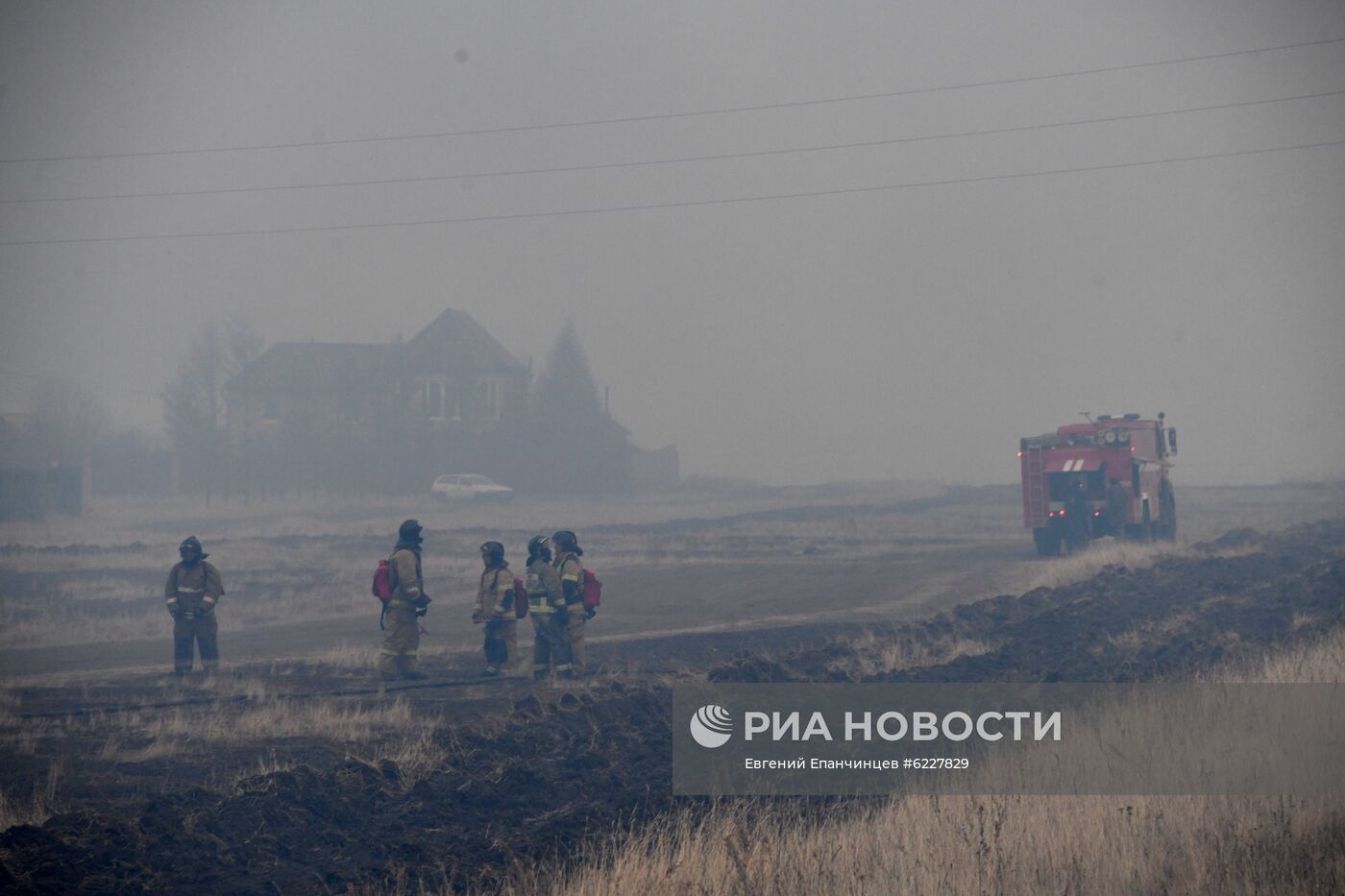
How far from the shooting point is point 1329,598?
56.3 feet

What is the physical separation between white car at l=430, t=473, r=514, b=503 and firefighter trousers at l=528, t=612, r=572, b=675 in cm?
4625

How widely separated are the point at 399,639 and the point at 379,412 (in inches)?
2170

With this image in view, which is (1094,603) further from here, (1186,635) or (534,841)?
(534,841)

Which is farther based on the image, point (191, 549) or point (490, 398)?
point (490, 398)

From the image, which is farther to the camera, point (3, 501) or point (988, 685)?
point (3, 501)

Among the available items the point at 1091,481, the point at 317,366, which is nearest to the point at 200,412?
the point at 317,366

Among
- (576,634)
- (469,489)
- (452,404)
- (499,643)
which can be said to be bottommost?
(499,643)

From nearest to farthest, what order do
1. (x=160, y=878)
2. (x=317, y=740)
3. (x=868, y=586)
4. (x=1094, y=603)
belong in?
(x=160, y=878), (x=317, y=740), (x=1094, y=603), (x=868, y=586)

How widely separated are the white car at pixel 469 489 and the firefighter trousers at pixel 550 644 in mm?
46251

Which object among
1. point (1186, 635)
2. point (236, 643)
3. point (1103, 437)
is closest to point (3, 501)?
point (236, 643)

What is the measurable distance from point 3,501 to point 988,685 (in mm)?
47019

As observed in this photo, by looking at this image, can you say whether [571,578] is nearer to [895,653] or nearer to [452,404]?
[895,653]

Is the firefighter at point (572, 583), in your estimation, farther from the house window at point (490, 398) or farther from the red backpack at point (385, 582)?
the house window at point (490, 398)

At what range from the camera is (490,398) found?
70.2 meters
